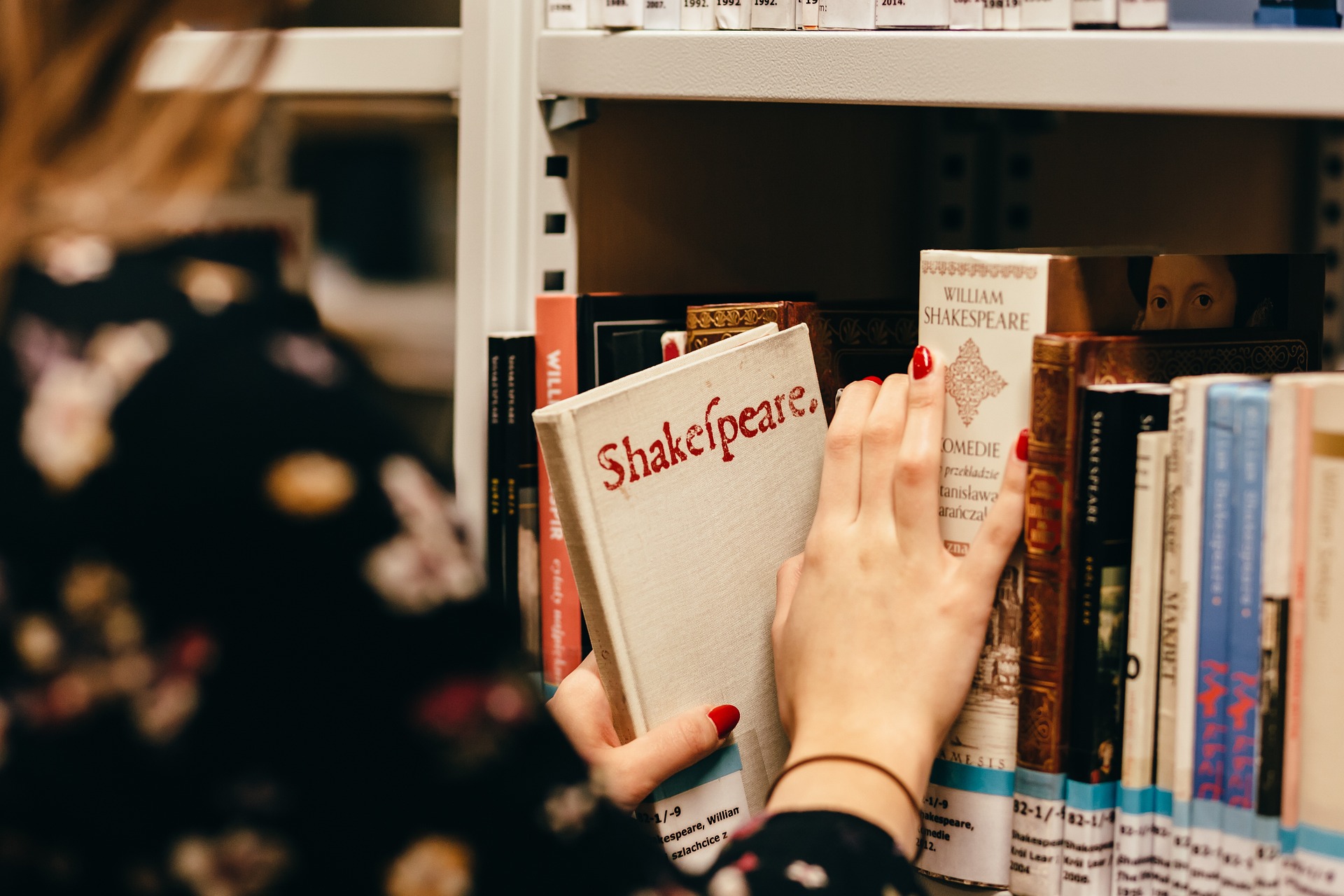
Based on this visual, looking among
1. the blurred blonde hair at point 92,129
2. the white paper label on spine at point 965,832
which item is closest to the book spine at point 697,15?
the blurred blonde hair at point 92,129

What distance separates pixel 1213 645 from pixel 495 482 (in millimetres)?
→ 469

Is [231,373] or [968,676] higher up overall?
[231,373]

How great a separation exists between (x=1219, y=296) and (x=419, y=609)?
48 centimetres

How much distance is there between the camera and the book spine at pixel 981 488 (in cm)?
64

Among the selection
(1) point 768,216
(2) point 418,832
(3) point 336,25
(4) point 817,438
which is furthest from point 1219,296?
(3) point 336,25

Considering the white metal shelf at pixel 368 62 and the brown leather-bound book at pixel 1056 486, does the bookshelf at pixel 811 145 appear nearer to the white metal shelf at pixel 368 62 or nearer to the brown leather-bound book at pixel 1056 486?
the white metal shelf at pixel 368 62

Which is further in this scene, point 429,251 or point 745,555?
point 429,251

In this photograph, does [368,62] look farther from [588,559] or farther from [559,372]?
[588,559]

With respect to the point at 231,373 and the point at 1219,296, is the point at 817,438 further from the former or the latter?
the point at 231,373

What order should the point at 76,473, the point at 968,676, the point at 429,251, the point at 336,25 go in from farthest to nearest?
the point at 429,251
the point at 336,25
the point at 968,676
the point at 76,473

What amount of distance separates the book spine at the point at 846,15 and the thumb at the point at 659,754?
0.39m

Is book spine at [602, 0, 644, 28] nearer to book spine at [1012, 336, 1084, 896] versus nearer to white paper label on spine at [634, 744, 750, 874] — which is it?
book spine at [1012, 336, 1084, 896]

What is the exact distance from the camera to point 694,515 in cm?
69

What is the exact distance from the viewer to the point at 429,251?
8.82 ft
